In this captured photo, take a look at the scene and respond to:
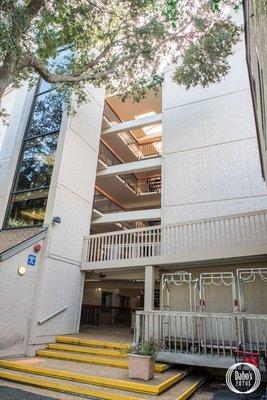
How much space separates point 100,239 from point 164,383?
6.07 meters

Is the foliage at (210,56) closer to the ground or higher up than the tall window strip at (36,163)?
higher up

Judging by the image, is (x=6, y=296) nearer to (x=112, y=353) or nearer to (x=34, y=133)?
(x=112, y=353)

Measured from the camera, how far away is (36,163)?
36.2 feet

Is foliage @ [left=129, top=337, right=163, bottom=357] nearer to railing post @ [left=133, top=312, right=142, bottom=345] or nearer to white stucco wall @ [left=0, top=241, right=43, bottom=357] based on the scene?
railing post @ [left=133, top=312, right=142, bottom=345]

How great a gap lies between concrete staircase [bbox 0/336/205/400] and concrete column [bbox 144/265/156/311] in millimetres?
1396

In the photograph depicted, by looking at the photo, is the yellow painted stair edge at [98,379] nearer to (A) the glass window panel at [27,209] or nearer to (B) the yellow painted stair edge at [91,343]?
(B) the yellow painted stair edge at [91,343]

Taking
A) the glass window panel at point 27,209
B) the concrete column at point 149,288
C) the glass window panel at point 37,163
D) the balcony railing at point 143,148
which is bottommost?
the concrete column at point 149,288

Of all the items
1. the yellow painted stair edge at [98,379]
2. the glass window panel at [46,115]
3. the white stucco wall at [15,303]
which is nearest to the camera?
the yellow painted stair edge at [98,379]

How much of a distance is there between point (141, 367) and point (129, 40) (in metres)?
9.90

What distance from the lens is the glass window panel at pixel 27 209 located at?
10.0m

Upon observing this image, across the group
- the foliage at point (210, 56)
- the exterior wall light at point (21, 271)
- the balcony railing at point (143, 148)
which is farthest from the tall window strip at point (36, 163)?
the balcony railing at point (143, 148)

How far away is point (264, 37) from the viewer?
3.48 metres

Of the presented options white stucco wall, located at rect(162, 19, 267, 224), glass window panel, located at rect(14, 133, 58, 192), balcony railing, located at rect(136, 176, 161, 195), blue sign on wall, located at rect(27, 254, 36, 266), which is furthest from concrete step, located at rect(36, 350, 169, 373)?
balcony railing, located at rect(136, 176, 161, 195)

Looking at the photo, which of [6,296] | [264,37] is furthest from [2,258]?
[264,37]
